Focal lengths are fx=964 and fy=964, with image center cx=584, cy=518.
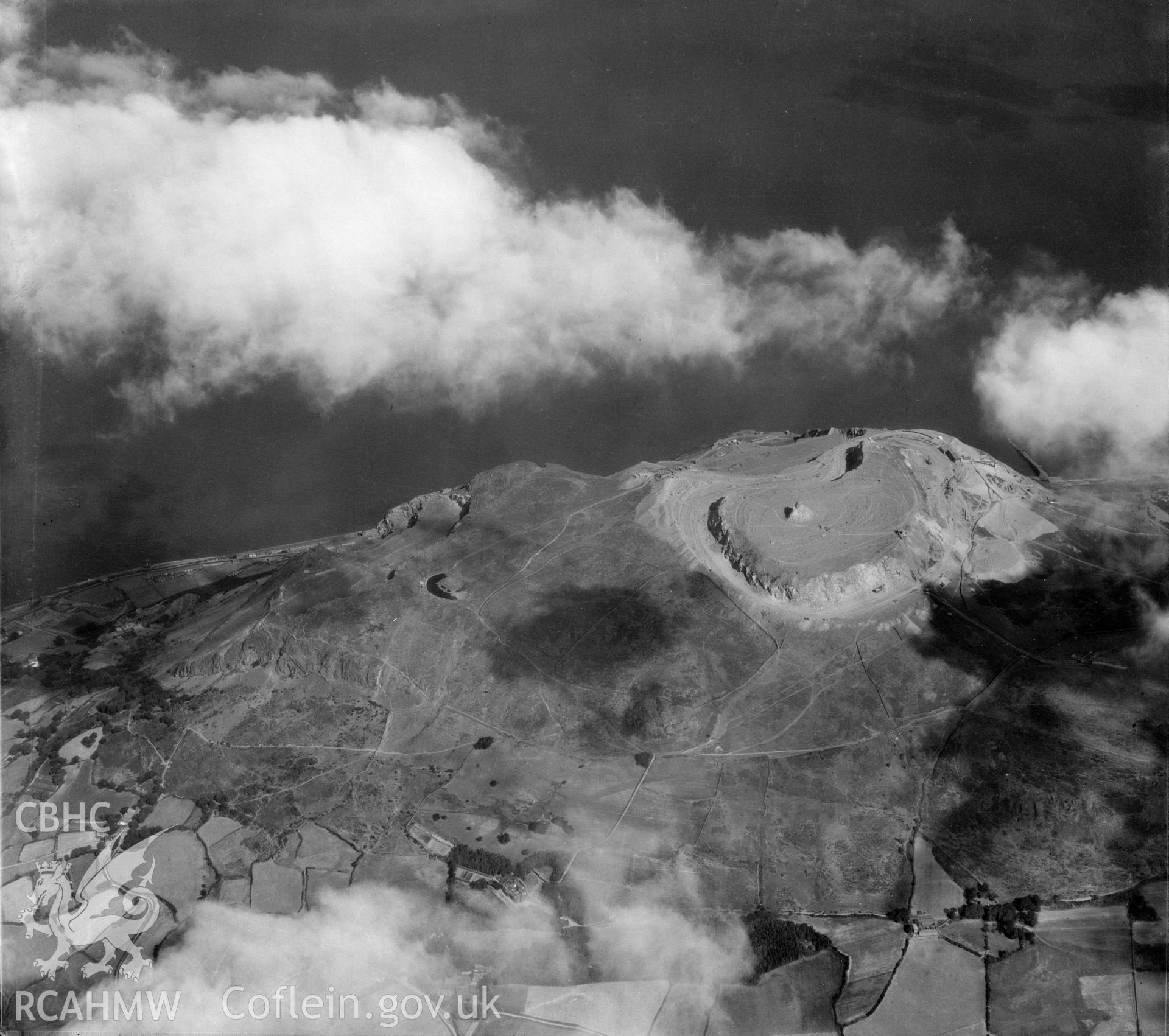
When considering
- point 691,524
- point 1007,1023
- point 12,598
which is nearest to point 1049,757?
point 1007,1023

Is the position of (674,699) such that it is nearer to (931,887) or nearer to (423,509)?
(931,887)

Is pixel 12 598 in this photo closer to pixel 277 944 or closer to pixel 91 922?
pixel 91 922

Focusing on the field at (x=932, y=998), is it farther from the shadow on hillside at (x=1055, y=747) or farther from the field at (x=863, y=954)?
the shadow on hillside at (x=1055, y=747)

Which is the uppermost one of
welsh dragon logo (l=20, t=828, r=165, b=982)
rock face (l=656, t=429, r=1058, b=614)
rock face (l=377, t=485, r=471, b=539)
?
rock face (l=656, t=429, r=1058, b=614)

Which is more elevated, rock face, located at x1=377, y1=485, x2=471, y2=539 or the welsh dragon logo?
rock face, located at x1=377, y1=485, x2=471, y2=539

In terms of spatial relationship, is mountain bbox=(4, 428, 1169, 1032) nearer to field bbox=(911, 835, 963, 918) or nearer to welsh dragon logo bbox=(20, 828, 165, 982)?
field bbox=(911, 835, 963, 918)

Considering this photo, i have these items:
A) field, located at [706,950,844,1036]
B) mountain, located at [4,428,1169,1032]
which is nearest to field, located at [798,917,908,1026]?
mountain, located at [4,428,1169,1032]

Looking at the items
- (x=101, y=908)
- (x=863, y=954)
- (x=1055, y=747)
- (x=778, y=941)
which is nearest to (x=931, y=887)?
(x=863, y=954)

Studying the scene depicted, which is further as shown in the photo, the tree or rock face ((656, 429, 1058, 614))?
rock face ((656, 429, 1058, 614))
